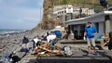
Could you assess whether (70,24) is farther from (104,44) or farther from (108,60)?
(108,60)

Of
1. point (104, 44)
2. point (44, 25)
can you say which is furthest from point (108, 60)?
point (44, 25)

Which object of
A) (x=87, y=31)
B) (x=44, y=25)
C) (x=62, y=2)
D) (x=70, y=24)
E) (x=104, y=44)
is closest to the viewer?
(x=87, y=31)

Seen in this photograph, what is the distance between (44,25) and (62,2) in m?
13.0

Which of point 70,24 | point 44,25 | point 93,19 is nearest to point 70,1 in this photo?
point 44,25

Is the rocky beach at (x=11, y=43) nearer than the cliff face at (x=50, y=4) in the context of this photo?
Yes

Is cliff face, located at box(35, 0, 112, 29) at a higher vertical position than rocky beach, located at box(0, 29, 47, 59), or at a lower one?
higher

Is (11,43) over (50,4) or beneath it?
beneath

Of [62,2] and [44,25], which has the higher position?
[62,2]

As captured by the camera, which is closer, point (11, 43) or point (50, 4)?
point (11, 43)

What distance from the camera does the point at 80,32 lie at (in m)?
34.6

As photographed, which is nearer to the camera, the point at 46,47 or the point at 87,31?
the point at 87,31

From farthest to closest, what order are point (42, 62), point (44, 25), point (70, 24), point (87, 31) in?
point (44, 25) < point (70, 24) < point (87, 31) < point (42, 62)

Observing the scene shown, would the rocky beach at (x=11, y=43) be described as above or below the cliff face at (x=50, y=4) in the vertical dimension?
below

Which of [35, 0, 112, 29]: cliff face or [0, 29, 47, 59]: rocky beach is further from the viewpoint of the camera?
[35, 0, 112, 29]: cliff face
